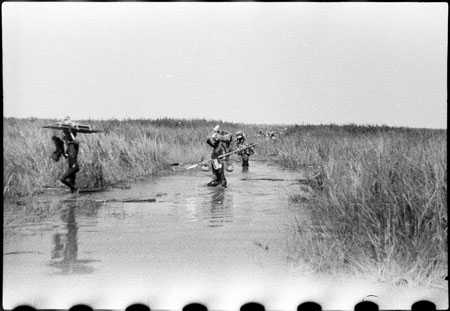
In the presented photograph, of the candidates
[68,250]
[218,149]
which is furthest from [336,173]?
[68,250]

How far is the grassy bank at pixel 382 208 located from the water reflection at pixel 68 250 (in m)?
1.47

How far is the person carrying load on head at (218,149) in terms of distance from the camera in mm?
4461

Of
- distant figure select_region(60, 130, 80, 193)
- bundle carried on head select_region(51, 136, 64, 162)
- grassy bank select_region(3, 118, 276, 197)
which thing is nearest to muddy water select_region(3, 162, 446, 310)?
distant figure select_region(60, 130, 80, 193)

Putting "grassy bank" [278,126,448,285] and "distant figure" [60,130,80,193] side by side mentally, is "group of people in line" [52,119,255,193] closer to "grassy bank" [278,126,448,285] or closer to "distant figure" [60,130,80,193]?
"distant figure" [60,130,80,193]

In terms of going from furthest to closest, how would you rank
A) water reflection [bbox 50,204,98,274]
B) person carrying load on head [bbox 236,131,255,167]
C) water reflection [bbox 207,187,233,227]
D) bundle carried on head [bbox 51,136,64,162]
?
1. person carrying load on head [bbox 236,131,255,167]
2. bundle carried on head [bbox 51,136,64,162]
3. water reflection [bbox 207,187,233,227]
4. water reflection [bbox 50,204,98,274]

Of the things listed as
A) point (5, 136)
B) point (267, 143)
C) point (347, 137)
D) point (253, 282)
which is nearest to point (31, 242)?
point (5, 136)

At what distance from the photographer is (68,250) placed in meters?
3.84

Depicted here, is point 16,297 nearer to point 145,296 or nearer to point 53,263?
point 53,263

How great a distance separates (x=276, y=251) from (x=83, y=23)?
7.39 ft

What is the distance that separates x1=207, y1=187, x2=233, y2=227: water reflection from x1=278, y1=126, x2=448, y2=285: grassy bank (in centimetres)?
54

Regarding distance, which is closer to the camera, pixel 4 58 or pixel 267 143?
pixel 4 58

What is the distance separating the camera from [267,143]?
4508 mm

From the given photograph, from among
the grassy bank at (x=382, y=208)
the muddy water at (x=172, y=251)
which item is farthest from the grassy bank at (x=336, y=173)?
the muddy water at (x=172, y=251)

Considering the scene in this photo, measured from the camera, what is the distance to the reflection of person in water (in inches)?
143
